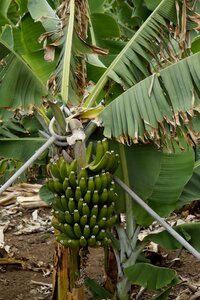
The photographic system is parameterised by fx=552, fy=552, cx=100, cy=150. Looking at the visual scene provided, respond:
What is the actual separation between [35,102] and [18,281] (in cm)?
194

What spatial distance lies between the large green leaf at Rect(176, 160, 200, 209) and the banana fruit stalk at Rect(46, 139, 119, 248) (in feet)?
2.18

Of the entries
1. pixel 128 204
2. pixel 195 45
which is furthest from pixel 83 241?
pixel 195 45

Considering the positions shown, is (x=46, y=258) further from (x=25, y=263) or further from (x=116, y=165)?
(x=116, y=165)

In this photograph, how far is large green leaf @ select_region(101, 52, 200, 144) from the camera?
2633mm

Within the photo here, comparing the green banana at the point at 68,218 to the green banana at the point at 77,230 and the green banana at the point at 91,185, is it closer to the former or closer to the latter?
the green banana at the point at 77,230

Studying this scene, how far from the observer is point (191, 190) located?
11.1ft

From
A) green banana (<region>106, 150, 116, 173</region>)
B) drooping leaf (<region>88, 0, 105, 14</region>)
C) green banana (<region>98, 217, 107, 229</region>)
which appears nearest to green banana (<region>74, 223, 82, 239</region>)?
green banana (<region>98, 217, 107, 229</region>)

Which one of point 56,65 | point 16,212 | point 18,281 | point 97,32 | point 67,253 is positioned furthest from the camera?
point 16,212

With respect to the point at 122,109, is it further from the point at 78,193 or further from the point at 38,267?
the point at 38,267

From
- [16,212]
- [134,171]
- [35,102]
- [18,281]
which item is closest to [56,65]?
[35,102]

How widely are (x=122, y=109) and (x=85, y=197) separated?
0.47m

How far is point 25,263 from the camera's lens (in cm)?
450

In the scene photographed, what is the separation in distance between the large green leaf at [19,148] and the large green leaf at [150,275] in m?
1.01

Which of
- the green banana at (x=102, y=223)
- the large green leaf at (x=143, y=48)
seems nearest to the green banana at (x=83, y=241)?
the green banana at (x=102, y=223)
